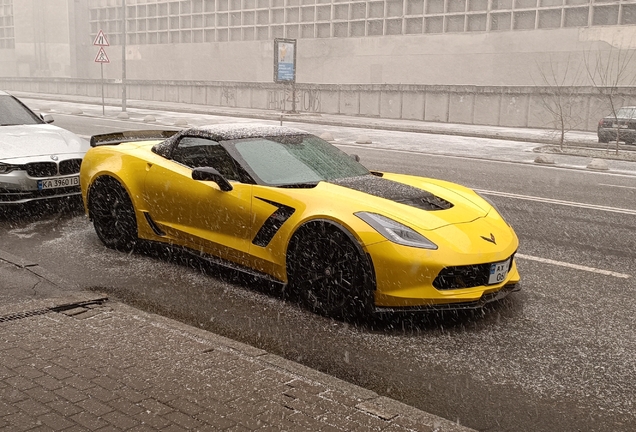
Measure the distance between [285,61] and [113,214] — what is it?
27.1m

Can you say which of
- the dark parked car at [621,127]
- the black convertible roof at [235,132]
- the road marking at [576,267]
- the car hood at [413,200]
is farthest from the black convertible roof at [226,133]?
the dark parked car at [621,127]

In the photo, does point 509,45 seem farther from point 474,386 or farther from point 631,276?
point 474,386

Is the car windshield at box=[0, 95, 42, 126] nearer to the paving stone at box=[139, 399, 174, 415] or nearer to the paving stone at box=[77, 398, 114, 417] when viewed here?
the paving stone at box=[77, 398, 114, 417]

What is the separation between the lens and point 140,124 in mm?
23594

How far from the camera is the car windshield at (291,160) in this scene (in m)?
5.66

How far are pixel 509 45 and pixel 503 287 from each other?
2833 centimetres

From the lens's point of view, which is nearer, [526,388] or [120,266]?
[526,388]

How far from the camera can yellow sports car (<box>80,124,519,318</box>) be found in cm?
471

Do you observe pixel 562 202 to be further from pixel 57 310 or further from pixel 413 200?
pixel 57 310

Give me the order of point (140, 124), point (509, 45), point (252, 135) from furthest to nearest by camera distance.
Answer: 1. point (509, 45)
2. point (140, 124)
3. point (252, 135)

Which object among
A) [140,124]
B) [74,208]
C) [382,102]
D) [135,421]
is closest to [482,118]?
[382,102]

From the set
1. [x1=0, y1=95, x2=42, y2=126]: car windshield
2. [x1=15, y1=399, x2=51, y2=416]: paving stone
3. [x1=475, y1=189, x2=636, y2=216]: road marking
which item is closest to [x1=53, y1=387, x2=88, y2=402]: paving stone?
[x1=15, y1=399, x2=51, y2=416]: paving stone

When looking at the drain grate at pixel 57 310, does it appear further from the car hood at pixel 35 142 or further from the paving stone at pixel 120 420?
the car hood at pixel 35 142

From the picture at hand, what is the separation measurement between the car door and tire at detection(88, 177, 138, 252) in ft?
1.22
